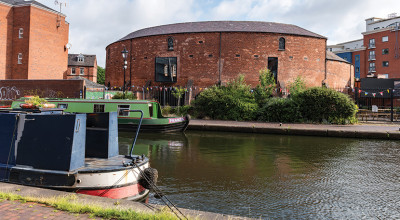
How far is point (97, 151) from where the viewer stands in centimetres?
554

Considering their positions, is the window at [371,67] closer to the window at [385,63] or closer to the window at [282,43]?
the window at [385,63]

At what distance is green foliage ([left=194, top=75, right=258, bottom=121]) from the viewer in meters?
18.2

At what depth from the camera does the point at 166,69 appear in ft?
85.8

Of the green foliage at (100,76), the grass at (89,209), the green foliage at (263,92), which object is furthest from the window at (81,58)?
the grass at (89,209)

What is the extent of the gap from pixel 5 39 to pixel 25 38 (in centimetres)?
181

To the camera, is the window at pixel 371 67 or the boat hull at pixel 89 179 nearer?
the boat hull at pixel 89 179

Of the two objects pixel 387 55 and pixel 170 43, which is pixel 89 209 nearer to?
pixel 170 43

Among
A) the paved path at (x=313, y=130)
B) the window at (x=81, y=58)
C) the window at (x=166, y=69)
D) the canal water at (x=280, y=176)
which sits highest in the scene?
the window at (x=81, y=58)

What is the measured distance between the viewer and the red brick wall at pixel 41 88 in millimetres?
20938

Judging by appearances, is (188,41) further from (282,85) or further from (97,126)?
(97,126)

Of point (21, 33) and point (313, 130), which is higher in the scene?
point (21, 33)

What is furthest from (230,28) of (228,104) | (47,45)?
(47,45)

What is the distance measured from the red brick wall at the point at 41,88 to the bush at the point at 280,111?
13.0m

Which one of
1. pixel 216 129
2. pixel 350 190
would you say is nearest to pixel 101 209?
pixel 350 190
